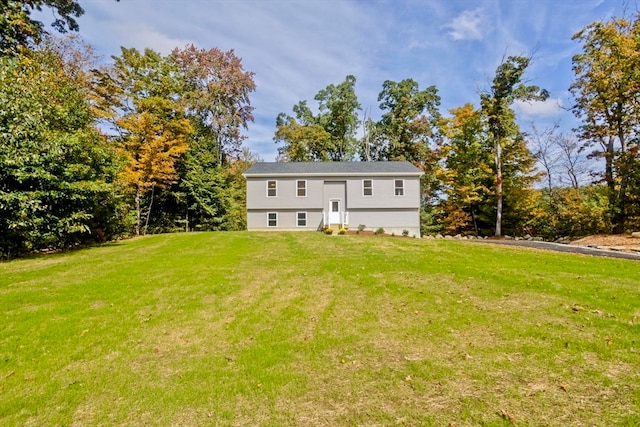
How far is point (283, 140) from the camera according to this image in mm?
35062

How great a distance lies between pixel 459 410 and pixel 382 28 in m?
17.0

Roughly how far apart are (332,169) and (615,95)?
17.6 meters

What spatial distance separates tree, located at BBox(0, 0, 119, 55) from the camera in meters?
12.2

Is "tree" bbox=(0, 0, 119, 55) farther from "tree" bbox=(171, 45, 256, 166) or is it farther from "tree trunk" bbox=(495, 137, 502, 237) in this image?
"tree trunk" bbox=(495, 137, 502, 237)

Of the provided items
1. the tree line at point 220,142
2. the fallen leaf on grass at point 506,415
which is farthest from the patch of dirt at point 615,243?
the fallen leaf on grass at point 506,415

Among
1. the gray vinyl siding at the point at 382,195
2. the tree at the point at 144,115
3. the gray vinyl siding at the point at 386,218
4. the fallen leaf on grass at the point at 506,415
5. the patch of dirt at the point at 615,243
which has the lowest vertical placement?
the fallen leaf on grass at the point at 506,415

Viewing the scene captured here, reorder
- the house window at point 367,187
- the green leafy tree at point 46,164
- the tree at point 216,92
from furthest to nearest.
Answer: the tree at point 216,92
the house window at point 367,187
the green leafy tree at point 46,164

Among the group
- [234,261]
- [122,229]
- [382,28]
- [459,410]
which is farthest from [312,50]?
[459,410]

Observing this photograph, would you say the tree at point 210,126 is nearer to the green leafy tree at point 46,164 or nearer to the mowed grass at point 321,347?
the green leafy tree at point 46,164

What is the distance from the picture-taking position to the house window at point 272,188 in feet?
74.7

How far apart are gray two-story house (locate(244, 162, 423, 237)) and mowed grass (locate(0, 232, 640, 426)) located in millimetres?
14272

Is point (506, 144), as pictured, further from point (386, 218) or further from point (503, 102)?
point (386, 218)

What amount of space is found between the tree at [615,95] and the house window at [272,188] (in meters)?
21.0

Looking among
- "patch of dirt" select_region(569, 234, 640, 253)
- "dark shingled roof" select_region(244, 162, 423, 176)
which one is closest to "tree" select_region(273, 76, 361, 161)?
Answer: "dark shingled roof" select_region(244, 162, 423, 176)
